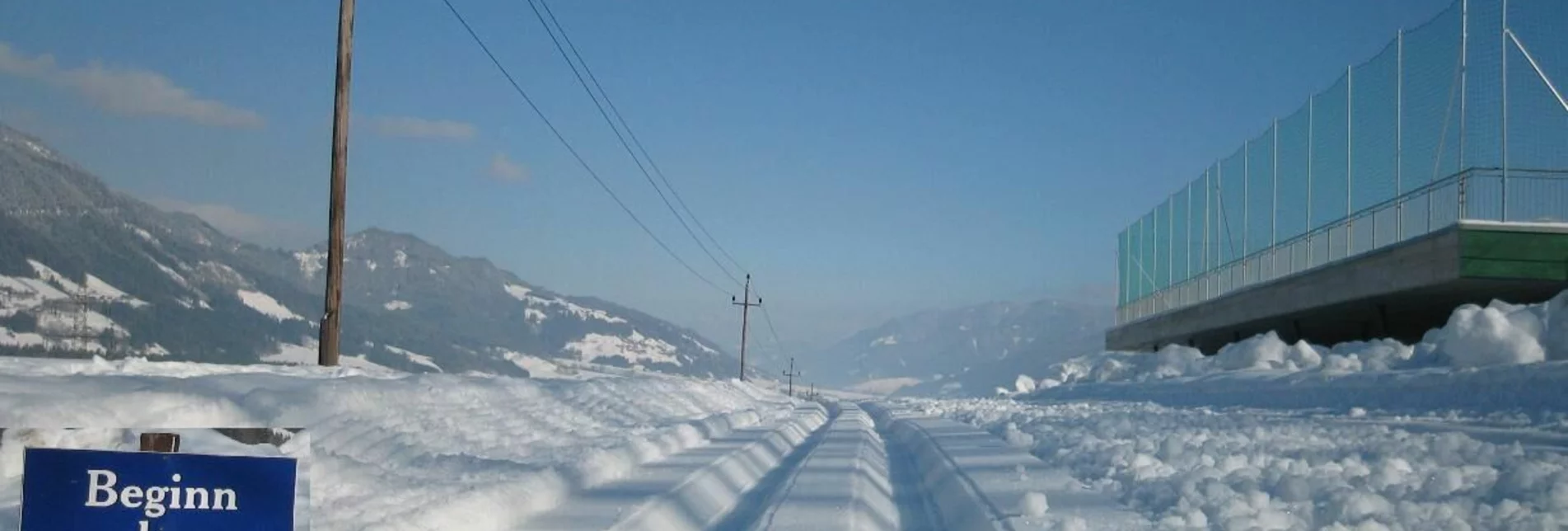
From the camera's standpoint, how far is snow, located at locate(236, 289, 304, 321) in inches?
2494

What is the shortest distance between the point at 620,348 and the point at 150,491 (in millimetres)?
145433

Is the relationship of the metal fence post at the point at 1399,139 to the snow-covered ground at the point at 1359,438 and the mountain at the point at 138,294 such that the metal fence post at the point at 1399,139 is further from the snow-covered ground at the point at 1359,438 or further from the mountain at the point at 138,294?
the mountain at the point at 138,294

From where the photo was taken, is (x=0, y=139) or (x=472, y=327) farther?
(x=472, y=327)

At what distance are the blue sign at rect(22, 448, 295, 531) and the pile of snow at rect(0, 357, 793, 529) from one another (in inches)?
6.0

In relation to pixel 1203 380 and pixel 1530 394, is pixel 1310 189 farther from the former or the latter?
pixel 1530 394

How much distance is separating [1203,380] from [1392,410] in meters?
14.0

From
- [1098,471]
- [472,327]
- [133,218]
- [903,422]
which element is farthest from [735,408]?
[472,327]

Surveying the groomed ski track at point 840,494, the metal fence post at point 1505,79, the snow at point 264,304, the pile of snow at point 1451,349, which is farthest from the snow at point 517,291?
the groomed ski track at point 840,494

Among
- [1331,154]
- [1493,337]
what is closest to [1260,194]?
[1331,154]

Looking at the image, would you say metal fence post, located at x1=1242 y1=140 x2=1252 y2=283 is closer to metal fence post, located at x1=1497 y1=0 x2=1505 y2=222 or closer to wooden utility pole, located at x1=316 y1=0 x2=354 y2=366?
metal fence post, located at x1=1497 y1=0 x2=1505 y2=222

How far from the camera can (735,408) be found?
1160 inches

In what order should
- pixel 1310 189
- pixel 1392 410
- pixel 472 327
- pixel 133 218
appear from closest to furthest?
pixel 1392 410, pixel 1310 189, pixel 133 218, pixel 472 327

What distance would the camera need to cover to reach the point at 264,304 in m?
66.8

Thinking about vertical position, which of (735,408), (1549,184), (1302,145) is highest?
(1302,145)
